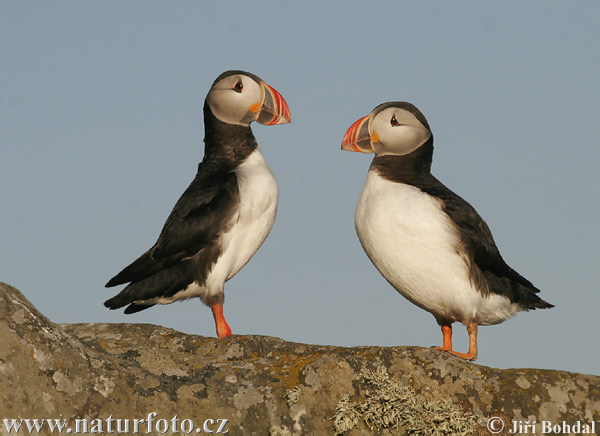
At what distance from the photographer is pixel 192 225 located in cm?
787

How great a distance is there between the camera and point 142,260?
8.15 m

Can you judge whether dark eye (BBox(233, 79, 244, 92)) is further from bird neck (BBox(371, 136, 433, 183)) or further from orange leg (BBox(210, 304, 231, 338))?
orange leg (BBox(210, 304, 231, 338))

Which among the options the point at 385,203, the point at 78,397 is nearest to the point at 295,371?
the point at 78,397

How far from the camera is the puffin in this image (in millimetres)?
7340

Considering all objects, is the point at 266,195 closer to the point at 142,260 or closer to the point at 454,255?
the point at 142,260

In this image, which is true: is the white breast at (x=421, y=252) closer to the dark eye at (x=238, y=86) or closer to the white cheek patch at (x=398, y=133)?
the white cheek patch at (x=398, y=133)

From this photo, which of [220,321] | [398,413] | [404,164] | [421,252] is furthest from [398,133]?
[398,413]

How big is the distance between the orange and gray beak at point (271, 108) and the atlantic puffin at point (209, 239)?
0.50 m

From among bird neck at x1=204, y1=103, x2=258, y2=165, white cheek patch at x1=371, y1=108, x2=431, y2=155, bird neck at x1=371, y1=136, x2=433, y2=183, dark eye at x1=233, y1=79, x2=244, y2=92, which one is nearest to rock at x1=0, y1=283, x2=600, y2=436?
bird neck at x1=371, y1=136, x2=433, y2=183

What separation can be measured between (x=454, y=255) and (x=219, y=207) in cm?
249

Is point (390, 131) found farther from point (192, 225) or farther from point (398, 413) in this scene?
point (398, 413)

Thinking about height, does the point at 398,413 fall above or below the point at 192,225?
below

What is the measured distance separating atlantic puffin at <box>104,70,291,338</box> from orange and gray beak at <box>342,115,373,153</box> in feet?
3.05

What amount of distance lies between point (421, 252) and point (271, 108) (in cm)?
257
